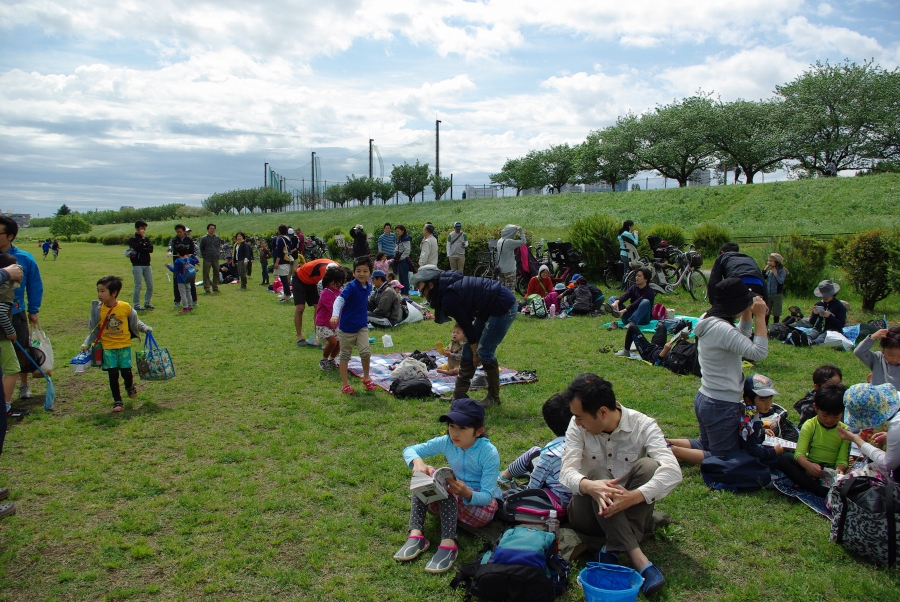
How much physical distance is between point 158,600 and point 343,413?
3032 mm

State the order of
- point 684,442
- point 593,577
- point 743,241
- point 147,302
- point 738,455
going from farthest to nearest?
point 743,241
point 147,302
point 684,442
point 738,455
point 593,577

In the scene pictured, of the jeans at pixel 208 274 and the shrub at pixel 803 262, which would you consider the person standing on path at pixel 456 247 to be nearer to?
the jeans at pixel 208 274

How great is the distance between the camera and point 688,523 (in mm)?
3789

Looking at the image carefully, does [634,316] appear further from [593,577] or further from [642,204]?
[642,204]

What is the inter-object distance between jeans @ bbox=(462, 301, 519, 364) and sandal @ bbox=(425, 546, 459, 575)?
2590 millimetres

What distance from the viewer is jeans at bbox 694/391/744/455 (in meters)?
4.23

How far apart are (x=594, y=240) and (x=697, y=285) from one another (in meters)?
3.29

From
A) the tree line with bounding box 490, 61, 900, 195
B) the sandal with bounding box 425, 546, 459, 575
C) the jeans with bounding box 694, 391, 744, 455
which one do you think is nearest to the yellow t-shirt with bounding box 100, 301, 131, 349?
the sandal with bounding box 425, 546, 459, 575

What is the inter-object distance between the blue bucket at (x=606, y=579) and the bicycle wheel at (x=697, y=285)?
10845 millimetres

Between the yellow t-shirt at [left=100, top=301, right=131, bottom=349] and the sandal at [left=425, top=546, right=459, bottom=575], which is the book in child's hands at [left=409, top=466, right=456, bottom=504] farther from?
the yellow t-shirt at [left=100, top=301, right=131, bottom=349]

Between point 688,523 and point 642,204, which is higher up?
point 642,204

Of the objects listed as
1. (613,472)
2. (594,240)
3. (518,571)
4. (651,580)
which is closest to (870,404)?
(613,472)

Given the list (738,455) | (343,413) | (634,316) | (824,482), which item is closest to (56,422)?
(343,413)

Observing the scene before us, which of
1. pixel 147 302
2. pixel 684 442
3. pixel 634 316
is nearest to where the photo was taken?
pixel 684 442
